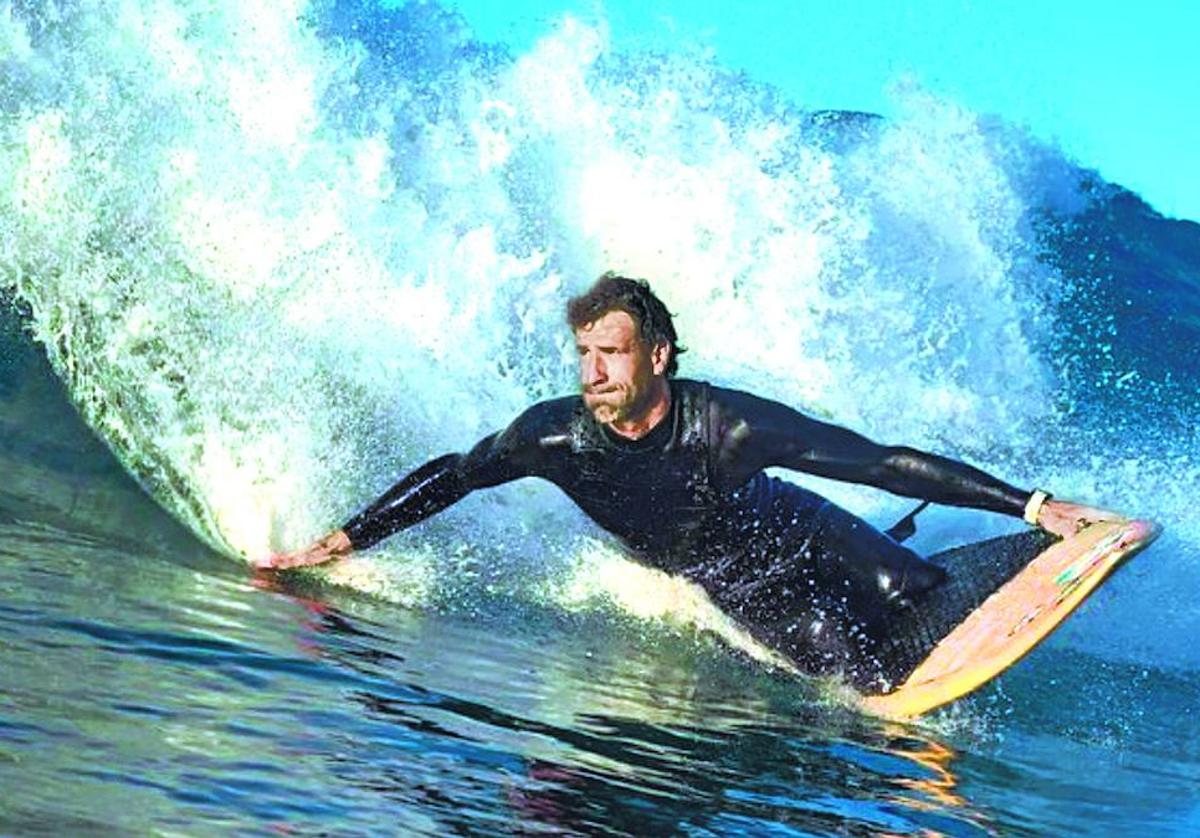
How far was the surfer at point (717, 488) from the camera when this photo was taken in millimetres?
5863

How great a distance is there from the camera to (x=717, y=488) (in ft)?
20.1

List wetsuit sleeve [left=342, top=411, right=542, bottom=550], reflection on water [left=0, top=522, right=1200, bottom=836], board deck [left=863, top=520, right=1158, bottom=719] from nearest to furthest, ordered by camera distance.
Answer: reflection on water [left=0, top=522, right=1200, bottom=836] < board deck [left=863, top=520, right=1158, bottom=719] < wetsuit sleeve [left=342, top=411, right=542, bottom=550]

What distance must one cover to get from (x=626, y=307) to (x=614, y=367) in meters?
0.25

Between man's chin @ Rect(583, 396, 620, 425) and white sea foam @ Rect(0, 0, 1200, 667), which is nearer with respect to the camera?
man's chin @ Rect(583, 396, 620, 425)

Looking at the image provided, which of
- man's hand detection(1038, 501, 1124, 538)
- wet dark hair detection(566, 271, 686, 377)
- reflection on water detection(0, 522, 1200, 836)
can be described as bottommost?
reflection on water detection(0, 522, 1200, 836)

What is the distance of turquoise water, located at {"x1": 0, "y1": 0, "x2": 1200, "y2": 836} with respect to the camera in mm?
3375

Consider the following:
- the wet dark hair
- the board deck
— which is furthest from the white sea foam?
the board deck

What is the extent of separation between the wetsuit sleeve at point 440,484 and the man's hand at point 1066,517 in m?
2.09

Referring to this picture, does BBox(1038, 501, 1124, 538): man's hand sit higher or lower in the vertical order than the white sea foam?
lower

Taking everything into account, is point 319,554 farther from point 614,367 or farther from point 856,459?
point 856,459

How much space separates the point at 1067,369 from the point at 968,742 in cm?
2648

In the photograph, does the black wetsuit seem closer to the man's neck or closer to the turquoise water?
the man's neck

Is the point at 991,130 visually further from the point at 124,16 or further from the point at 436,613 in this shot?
the point at 436,613

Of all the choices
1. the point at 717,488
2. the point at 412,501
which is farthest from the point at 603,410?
the point at 412,501
